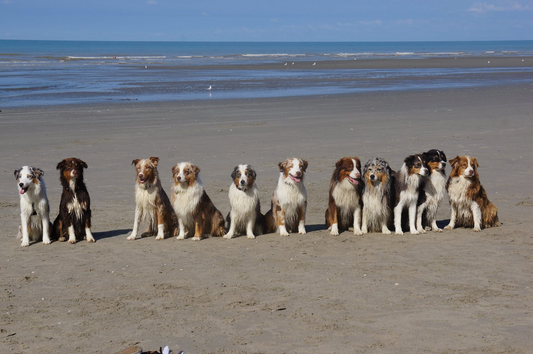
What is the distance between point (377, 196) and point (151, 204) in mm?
3286

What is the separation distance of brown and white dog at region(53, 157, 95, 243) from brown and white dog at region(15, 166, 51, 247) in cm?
22

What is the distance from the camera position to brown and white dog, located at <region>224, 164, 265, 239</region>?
31.1ft

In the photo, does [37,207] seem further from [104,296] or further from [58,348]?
[58,348]

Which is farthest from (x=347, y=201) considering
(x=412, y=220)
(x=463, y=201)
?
(x=463, y=201)

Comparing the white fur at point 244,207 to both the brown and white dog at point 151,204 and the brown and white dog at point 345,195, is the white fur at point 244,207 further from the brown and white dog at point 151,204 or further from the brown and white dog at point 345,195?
the brown and white dog at point 345,195

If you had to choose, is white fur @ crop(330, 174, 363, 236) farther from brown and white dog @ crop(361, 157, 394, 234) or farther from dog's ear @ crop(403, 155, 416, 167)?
dog's ear @ crop(403, 155, 416, 167)

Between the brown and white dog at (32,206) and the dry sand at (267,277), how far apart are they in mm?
246

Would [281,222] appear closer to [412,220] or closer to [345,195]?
[345,195]

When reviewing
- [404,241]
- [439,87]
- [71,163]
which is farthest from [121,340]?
[439,87]

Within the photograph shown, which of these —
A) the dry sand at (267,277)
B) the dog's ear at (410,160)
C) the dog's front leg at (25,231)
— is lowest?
the dry sand at (267,277)

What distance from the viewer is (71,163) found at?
30.3 ft

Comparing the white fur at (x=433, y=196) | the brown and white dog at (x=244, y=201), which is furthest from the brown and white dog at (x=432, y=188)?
the brown and white dog at (x=244, y=201)

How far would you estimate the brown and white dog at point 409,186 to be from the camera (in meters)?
9.41

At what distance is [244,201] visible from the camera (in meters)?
9.62
